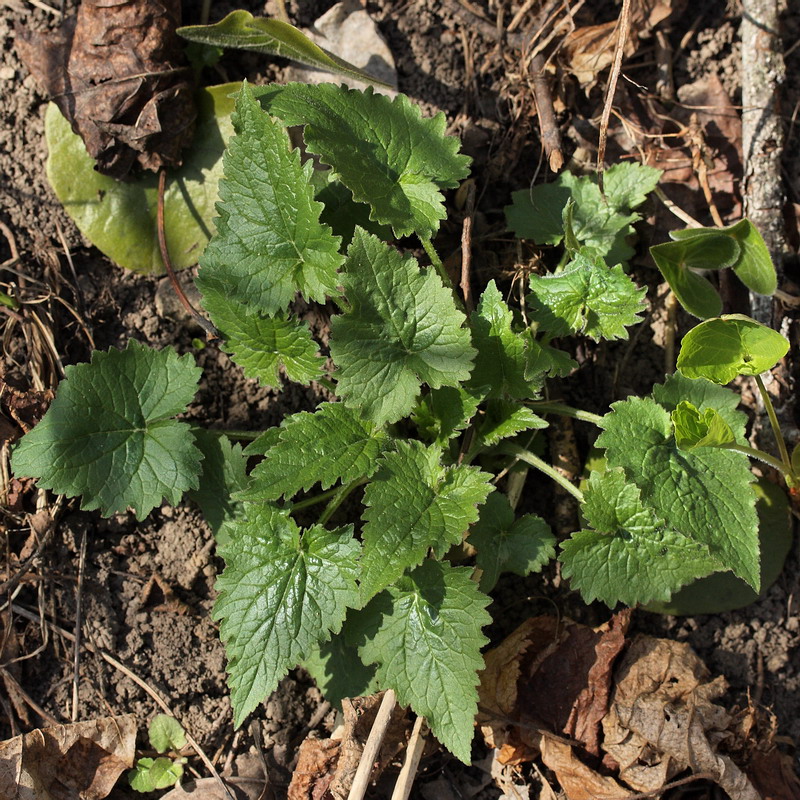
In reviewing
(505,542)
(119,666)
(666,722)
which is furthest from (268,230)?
(666,722)

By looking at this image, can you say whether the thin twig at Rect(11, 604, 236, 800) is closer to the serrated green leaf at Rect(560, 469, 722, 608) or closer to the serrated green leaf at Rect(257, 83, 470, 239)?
the serrated green leaf at Rect(560, 469, 722, 608)

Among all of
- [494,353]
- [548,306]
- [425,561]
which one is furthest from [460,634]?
[548,306]

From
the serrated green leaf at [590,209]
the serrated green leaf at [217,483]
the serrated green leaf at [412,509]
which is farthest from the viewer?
the serrated green leaf at [590,209]

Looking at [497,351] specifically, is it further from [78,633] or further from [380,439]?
[78,633]

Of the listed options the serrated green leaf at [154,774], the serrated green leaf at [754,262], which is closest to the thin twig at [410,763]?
the serrated green leaf at [154,774]

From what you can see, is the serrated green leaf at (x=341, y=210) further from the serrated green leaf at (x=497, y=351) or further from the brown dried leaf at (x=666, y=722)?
the brown dried leaf at (x=666, y=722)
